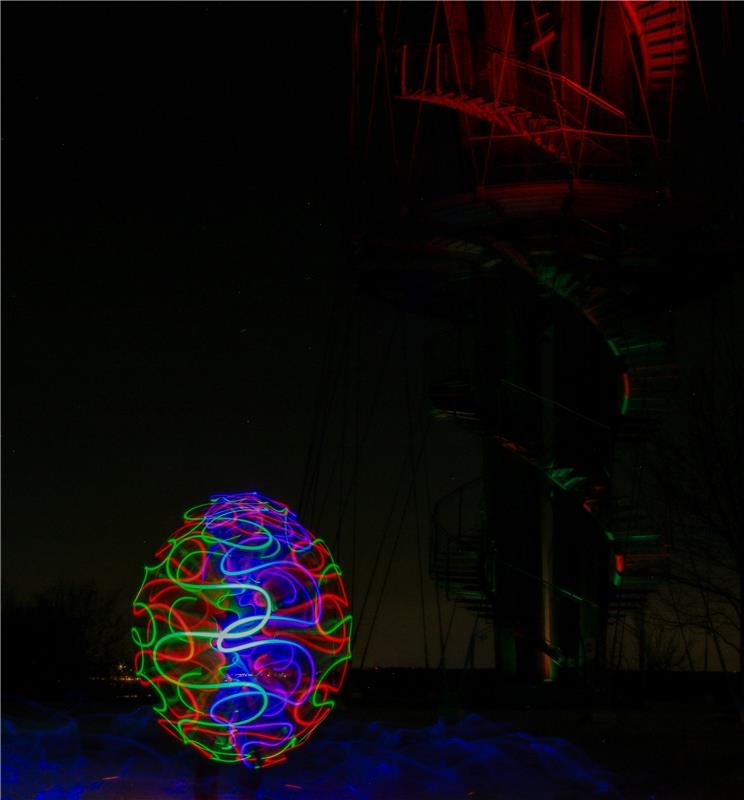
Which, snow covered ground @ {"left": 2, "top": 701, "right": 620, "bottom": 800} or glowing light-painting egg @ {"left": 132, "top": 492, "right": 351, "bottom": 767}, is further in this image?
snow covered ground @ {"left": 2, "top": 701, "right": 620, "bottom": 800}

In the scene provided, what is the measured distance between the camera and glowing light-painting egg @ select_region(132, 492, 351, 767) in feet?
26.6

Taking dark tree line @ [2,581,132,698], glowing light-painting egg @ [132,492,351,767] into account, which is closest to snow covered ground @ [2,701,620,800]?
glowing light-painting egg @ [132,492,351,767]

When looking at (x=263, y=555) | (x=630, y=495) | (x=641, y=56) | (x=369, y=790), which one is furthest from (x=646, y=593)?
(x=263, y=555)

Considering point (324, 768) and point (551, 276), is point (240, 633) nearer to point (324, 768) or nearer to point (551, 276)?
point (324, 768)

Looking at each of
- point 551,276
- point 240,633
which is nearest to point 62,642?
point 551,276

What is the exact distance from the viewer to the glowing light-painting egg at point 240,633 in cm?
810

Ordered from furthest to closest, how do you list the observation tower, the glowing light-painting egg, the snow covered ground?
1. the observation tower
2. the snow covered ground
3. the glowing light-painting egg

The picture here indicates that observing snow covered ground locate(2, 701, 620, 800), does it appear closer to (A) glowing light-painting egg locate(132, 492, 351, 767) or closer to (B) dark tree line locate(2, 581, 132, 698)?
(A) glowing light-painting egg locate(132, 492, 351, 767)

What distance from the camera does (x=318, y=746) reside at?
1321cm

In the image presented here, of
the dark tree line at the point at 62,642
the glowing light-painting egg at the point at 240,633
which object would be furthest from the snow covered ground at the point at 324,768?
the dark tree line at the point at 62,642

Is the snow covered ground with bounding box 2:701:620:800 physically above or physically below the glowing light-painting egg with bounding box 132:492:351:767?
below

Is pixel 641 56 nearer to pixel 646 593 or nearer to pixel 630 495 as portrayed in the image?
pixel 630 495

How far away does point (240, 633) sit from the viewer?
8.01 metres

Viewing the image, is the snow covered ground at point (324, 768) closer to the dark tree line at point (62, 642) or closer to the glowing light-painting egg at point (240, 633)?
the glowing light-painting egg at point (240, 633)
